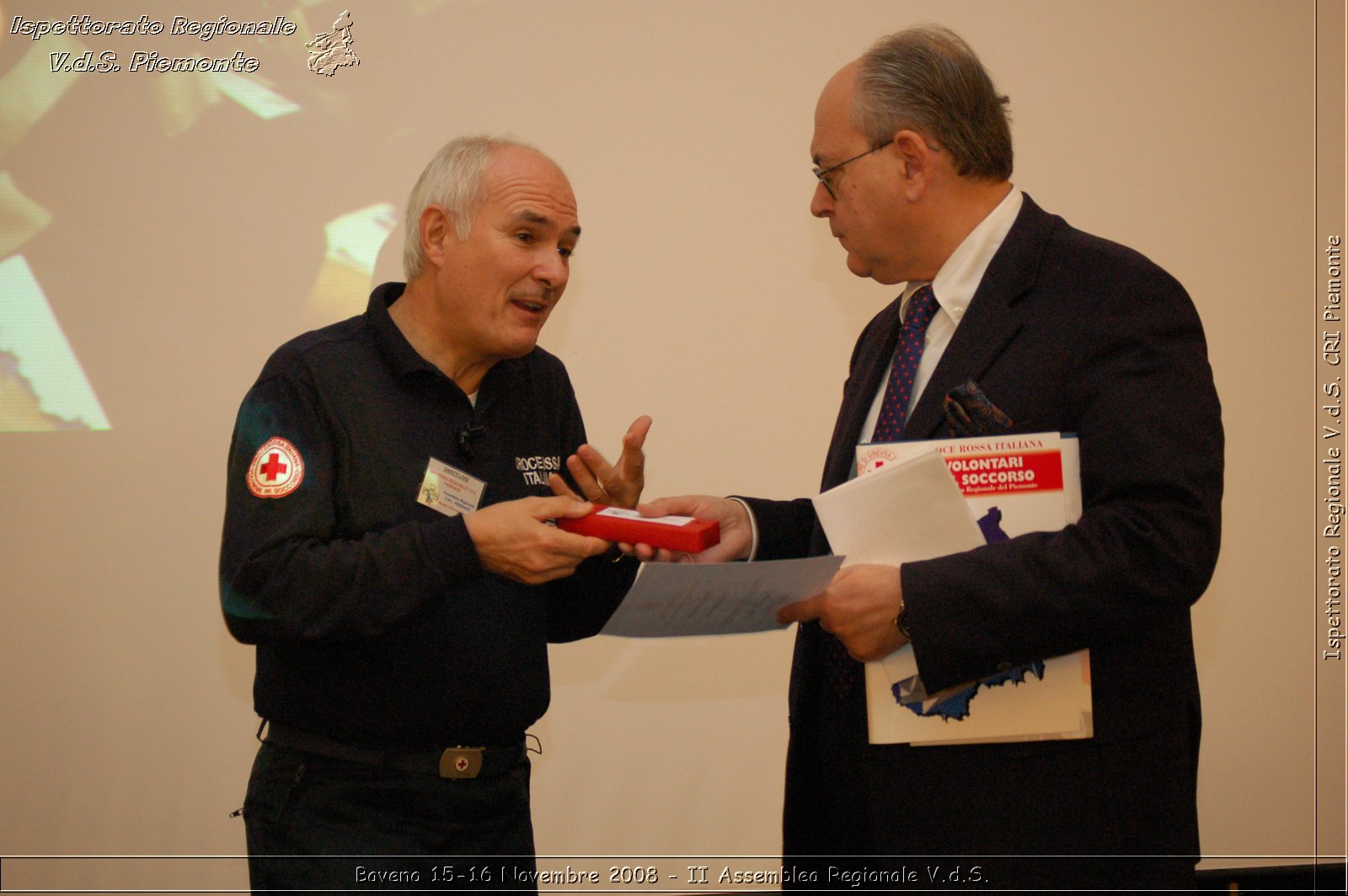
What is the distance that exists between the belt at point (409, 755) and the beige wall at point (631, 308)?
1.44 meters

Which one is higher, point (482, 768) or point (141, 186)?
point (141, 186)

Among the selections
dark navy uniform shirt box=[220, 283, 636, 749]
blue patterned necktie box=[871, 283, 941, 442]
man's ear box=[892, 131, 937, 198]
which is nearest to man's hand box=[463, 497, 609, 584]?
dark navy uniform shirt box=[220, 283, 636, 749]

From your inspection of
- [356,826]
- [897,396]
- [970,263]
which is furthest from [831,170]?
[356,826]

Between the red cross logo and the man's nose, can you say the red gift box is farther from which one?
the man's nose

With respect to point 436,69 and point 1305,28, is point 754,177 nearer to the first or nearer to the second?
point 436,69

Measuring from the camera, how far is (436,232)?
7.04ft

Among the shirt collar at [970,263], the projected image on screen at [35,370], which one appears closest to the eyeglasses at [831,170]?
the shirt collar at [970,263]

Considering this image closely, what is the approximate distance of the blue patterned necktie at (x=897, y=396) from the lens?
1.88 meters

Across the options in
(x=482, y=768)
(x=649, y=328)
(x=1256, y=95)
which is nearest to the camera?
(x=482, y=768)

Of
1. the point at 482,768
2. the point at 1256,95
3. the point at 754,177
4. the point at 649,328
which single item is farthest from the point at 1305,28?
the point at 482,768

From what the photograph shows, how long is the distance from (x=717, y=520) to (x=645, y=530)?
398 millimetres

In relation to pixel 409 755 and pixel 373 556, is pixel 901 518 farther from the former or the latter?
pixel 409 755

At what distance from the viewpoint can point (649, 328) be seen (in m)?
3.50

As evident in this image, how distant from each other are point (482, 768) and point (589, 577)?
1.65ft
